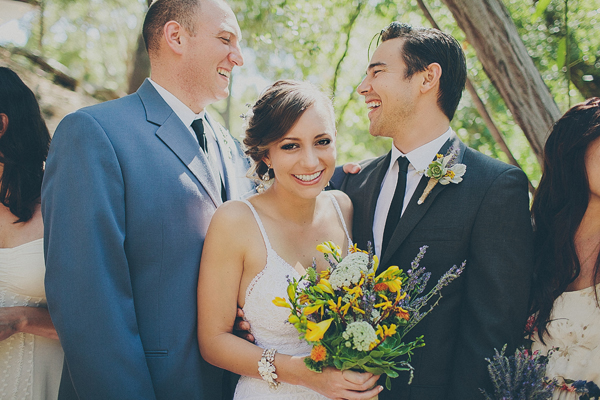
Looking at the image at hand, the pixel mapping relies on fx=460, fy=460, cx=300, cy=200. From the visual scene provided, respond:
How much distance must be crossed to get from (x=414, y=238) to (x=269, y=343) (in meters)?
1.09

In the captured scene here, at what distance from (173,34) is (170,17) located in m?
0.15

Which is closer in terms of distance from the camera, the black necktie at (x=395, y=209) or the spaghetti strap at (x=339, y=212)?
the black necktie at (x=395, y=209)

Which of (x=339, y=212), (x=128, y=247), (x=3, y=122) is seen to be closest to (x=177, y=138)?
(x=128, y=247)

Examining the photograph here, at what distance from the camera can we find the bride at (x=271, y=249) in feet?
8.46

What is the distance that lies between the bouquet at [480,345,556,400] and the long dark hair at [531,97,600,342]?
45cm

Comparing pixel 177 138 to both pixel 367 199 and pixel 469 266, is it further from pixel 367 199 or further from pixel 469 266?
pixel 469 266

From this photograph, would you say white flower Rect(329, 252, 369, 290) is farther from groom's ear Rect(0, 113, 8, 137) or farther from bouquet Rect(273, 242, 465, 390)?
groom's ear Rect(0, 113, 8, 137)

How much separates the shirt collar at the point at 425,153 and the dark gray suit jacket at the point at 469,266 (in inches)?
8.8

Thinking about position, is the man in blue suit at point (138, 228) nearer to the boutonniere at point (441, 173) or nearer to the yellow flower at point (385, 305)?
the yellow flower at point (385, 305)

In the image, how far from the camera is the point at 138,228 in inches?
100

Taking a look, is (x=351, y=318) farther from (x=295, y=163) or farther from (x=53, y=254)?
(x=53, y=254)

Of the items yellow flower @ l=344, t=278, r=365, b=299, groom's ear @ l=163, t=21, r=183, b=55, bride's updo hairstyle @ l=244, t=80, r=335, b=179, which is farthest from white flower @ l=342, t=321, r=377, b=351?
groom's ear @ l=163, t=21, r=183, b=55

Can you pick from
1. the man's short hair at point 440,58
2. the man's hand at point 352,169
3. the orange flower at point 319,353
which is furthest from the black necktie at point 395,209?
the orange flower at point 319,353

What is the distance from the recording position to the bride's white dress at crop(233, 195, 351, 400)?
2650mm
